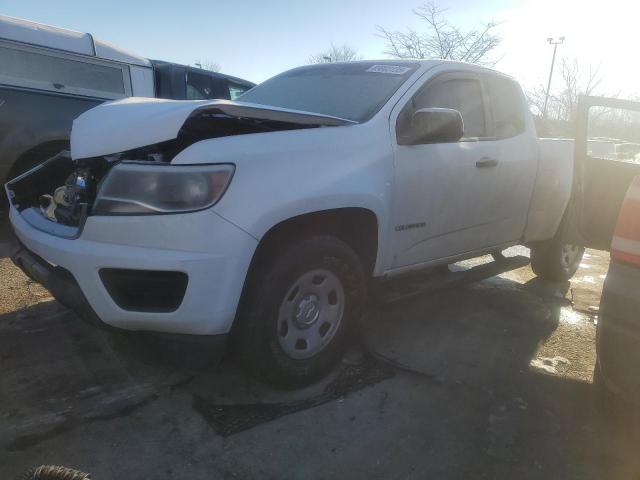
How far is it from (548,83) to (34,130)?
1154 inches

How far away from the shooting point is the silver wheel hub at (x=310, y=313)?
2650 millimetres

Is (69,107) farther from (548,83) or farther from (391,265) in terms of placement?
(548,83)

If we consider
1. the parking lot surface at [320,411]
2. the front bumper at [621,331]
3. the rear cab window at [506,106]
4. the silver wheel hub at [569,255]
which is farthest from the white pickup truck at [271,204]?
the silver wheel hub at [569,255]

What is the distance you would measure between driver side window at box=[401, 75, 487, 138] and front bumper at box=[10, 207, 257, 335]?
5.30 ft

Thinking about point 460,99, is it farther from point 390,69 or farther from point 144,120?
point 144,120

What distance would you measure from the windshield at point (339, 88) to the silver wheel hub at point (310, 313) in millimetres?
999

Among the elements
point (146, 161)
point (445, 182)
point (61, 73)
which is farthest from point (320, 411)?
point (61, 73)

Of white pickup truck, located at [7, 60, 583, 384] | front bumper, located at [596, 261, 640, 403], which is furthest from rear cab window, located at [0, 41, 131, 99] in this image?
front bumper, located at [596, 261, 640, 403]

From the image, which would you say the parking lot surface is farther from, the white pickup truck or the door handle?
the door handle

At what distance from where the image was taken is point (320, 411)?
2.63 meters

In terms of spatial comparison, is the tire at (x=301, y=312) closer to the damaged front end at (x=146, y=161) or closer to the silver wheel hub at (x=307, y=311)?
the silver wheel hub at (x=307, y=311)

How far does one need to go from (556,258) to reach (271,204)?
349 cm

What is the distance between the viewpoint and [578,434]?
2592mm

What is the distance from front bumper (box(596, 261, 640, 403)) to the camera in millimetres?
2178
